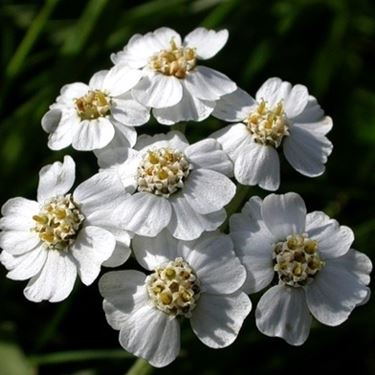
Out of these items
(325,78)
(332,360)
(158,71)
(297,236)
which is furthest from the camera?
(325,78)

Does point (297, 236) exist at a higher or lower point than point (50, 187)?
lower

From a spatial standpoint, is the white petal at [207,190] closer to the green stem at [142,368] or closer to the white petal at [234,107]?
the white petal at [234,107]

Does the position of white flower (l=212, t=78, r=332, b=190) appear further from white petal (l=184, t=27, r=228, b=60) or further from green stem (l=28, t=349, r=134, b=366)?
green stem (l=28, t=349, r=134, b=366)

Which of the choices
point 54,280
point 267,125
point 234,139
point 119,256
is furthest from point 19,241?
point 267,125

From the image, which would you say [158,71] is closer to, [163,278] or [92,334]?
[163,278]

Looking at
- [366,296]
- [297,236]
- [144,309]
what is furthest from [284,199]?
[144,309]

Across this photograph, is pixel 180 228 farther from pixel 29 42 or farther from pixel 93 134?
pixel 29 42
